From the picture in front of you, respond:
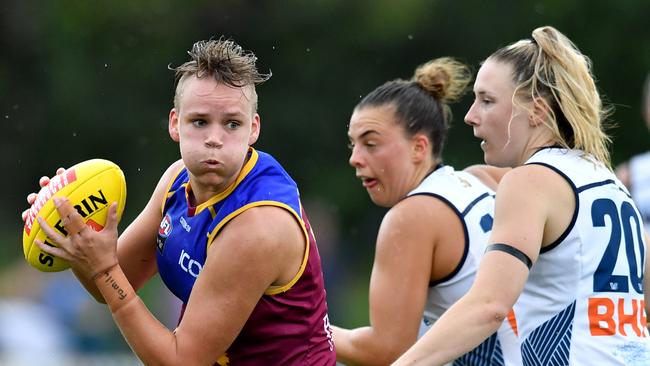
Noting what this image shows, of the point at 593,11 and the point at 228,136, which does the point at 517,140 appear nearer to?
the point at 228,136

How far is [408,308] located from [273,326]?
906 mm

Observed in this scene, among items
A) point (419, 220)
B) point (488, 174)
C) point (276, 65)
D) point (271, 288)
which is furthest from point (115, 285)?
point (276, 65)

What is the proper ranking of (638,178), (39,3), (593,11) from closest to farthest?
1. (638,178)
2. (593,11)
3. (39,3)

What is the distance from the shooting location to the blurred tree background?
1773 cm

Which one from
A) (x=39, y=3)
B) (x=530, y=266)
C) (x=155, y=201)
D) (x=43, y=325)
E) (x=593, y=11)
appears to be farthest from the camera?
(x=39, y=3)

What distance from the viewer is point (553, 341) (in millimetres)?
4082

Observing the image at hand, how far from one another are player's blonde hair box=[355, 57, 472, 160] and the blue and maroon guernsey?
122 cm

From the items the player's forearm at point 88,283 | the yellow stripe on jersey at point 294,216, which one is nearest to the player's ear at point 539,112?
the yellow stripe on jersey at point 294,216

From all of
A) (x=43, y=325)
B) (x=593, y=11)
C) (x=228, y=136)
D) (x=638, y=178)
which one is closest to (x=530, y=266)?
(x=228, y=136)

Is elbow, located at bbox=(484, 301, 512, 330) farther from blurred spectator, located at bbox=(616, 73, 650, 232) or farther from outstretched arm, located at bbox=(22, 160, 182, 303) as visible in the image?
blurred spectator, located at bbox=(616, 73, 650, 232)

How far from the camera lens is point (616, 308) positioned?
4.05m

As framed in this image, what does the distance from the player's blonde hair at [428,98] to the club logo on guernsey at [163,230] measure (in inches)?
55.2

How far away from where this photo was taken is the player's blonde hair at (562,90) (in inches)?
163

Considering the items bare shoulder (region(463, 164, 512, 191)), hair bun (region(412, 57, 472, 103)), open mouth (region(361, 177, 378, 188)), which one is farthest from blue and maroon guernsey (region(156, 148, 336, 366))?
bare shoulder (region(463, 164, 512, 191))
